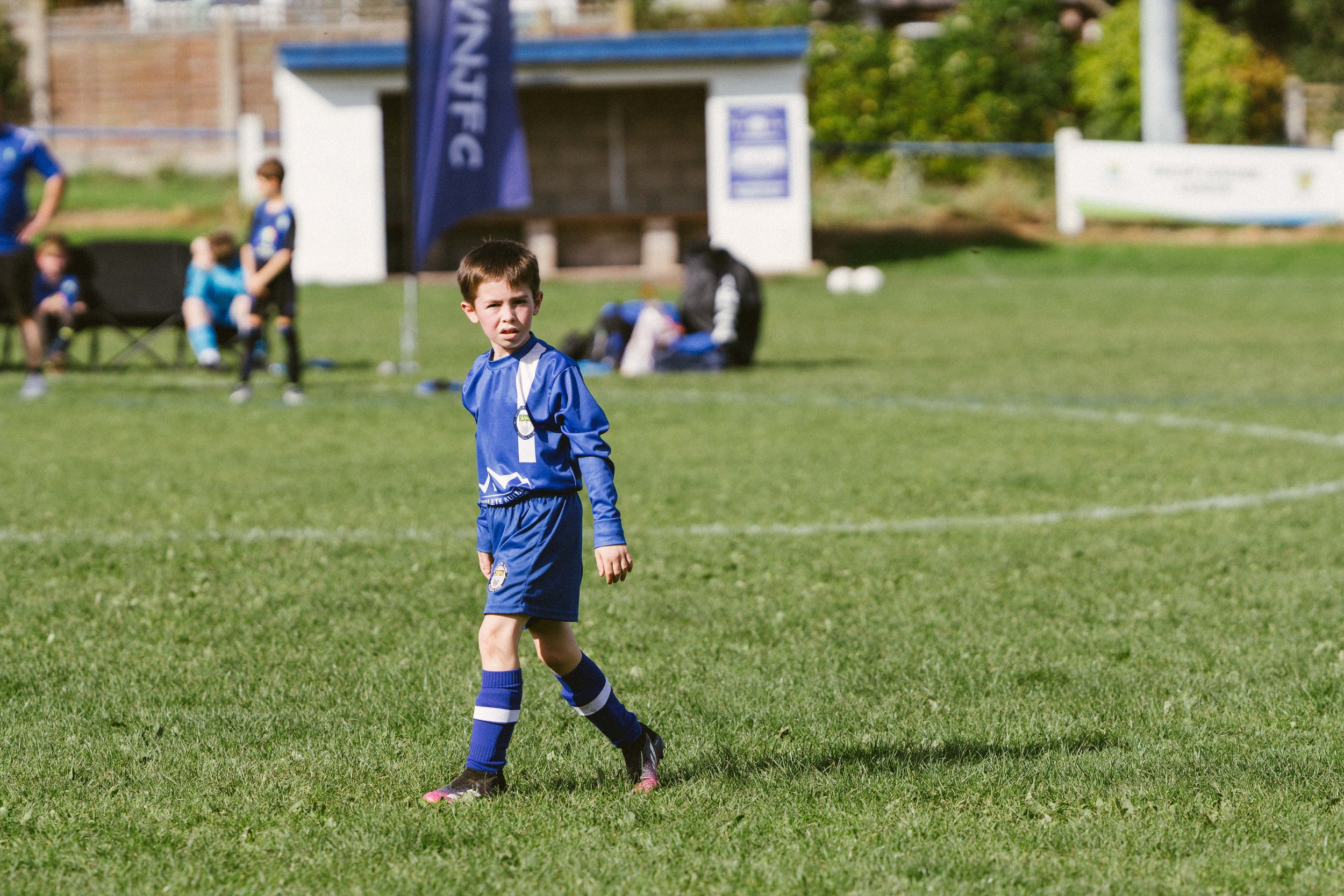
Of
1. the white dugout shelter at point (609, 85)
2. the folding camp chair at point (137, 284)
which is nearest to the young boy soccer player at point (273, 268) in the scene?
the folding camp chair at point (137, 284)

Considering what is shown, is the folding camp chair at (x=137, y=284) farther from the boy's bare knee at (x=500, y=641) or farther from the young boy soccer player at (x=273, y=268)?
the boy's bare knee at (x=500, y=641)

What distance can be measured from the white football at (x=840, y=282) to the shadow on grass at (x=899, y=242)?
3754 millimetres

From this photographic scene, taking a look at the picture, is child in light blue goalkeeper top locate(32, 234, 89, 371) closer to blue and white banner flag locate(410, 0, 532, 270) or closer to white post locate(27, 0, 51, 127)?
blue and white banner flag locate(410, 0, 532, 270)

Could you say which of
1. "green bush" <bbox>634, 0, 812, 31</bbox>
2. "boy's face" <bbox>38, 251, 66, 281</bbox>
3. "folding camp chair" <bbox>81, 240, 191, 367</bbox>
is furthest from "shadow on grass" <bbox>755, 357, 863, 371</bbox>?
"green bush" <bbox>634, 0, 812, 31</bbox>

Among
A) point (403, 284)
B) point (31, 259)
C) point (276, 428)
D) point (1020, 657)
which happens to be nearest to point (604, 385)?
point (276, 428)

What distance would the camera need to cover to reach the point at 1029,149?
3697 cm

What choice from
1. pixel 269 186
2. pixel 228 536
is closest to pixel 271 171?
pixel 269 186

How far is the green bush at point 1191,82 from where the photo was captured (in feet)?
132

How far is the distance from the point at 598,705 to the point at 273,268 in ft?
31.4

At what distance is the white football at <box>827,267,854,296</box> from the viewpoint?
27953mm

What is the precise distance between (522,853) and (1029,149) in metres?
34.6

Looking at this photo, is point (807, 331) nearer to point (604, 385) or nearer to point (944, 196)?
point (604, 385)

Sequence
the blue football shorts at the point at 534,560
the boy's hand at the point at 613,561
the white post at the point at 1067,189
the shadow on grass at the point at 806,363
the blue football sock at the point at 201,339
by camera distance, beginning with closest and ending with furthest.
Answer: the boy's hand at the point at 613,561 → the blue football shorts at the point at 534,560 → the blue football sock at the point at 201,339 → the shadow on grass at the point at 806,363 → the white post at the point at 1067,189

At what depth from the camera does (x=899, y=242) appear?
3469cm
